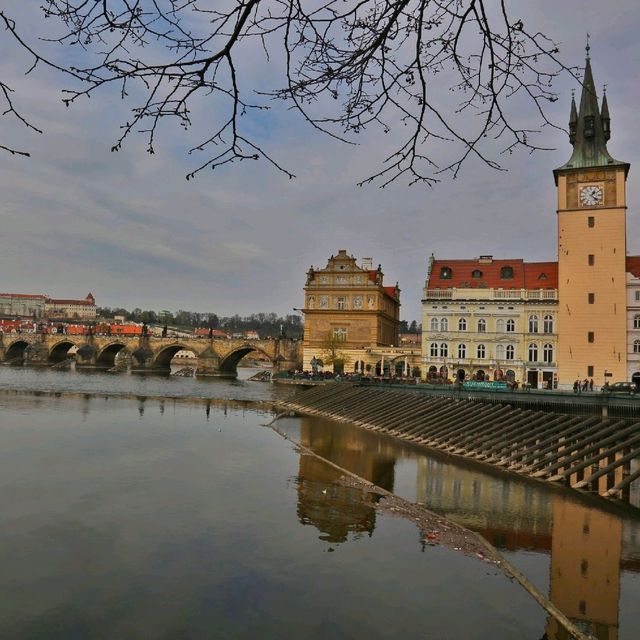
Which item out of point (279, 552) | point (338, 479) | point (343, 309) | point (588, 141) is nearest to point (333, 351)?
point (343, 309)

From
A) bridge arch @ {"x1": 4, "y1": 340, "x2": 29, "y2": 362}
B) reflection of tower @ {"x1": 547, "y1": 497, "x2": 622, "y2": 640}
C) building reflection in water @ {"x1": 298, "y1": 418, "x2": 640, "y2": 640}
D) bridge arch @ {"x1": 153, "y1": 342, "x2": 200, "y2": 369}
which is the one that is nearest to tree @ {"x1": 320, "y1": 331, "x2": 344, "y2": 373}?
bridge arch @ {"x1": 153, "y1": 342, "x2": 200, "y2": 369}

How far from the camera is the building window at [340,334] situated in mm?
55625

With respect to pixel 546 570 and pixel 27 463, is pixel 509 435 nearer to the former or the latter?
pixel 546 570

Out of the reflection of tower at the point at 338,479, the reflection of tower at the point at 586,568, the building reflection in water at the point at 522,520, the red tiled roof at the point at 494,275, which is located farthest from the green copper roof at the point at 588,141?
the reflection of tower at the point at 586,568

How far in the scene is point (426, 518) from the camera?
1251 cm

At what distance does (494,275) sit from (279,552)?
3823 centimetres

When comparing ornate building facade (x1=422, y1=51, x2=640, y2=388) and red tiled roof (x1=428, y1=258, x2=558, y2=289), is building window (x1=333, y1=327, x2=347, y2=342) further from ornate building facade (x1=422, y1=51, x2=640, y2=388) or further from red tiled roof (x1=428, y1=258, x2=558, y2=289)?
ornate building facade (x1=422, y1=51, x2=640, y2=388)

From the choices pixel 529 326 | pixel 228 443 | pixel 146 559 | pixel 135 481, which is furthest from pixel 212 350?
pixel 146 559

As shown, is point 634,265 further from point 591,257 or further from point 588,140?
point 588,140

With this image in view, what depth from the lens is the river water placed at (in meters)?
7.73

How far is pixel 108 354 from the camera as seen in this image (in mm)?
89500

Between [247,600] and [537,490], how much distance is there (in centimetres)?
991

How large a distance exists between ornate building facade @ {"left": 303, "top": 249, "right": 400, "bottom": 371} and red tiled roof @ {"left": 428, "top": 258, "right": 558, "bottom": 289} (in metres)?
10.5

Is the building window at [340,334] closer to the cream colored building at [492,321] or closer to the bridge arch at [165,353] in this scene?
the cream colored building at [492,321]
